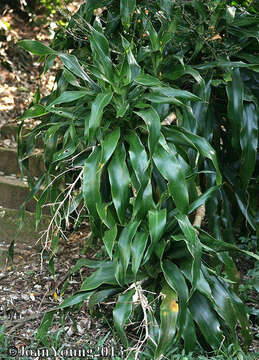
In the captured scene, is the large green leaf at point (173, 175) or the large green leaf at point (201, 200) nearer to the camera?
the large green leaf at point (173, 175)

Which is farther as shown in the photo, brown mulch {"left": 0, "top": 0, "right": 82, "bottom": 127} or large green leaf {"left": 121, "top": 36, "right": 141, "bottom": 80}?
brown mulch {"left": 0, "top": 0, "right": 82, "bottom": 127}

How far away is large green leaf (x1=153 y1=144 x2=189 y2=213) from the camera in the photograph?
199 centimetres

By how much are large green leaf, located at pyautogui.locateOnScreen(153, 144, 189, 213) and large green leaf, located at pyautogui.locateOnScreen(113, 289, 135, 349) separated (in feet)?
1.33

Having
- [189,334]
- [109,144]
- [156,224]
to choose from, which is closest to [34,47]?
[109,144]

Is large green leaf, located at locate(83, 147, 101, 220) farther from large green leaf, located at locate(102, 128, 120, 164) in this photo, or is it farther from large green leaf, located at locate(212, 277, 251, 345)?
large green leaf, located at locate(212, 277, 251, 345)

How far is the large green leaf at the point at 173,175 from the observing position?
1.99 metres

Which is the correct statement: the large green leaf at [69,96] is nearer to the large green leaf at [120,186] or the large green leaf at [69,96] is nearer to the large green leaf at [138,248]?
the large green leaf at [120,186]

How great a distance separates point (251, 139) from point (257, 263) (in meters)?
0.70

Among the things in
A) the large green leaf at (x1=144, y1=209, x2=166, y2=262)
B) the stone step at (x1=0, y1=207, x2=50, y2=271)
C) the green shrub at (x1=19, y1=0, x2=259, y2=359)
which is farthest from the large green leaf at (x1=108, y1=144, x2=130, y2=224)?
the stone step at (x1=0, y1=207, x2=50, y2=271)

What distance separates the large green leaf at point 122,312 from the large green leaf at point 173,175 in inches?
15.9

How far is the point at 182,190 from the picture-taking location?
1989 mm

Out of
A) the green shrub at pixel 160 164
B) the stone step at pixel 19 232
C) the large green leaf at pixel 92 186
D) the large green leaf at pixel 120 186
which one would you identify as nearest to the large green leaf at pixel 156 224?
the green shrub at pixel 160 164

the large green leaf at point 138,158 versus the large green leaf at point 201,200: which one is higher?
the large green leaf at point 138,158

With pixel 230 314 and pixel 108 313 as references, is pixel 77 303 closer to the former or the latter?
pixel 108 313
